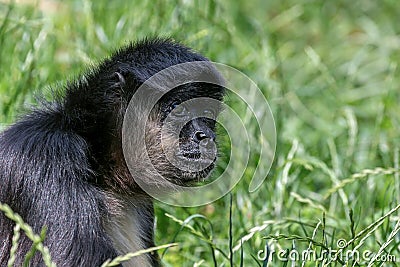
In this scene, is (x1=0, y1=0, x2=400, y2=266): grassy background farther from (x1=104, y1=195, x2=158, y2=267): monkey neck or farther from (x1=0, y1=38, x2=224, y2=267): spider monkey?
(x1=0, y1=38, x2=224, y2=267): spider monkey

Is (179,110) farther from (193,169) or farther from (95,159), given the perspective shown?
(95,159)

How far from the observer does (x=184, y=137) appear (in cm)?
442

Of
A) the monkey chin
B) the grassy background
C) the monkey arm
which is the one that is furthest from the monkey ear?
the grassy background

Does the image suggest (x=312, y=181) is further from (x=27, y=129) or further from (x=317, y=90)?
(x=27, y=129)

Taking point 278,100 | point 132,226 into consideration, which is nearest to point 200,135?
point 132,226

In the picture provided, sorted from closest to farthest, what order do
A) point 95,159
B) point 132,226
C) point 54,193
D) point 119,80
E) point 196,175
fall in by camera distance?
point 54,193, point 95,159, point 119,80, point 196,175, point 132,226

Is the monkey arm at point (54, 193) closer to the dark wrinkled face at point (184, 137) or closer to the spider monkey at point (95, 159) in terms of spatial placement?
the spider monkey at point (95, 159)

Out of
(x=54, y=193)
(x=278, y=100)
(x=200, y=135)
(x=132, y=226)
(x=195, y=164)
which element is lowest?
(x=132, y=226)

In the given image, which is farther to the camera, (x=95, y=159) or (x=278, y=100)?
(x=278, y=100)

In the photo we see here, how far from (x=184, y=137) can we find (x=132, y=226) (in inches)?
23.0

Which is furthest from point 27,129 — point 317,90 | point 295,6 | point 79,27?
point 295,6

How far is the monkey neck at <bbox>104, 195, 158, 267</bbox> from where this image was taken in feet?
14.3

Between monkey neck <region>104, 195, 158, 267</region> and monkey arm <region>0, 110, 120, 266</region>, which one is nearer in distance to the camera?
monkey arm <region>0, 110, 120, 266</region>

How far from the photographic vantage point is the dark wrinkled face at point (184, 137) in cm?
441
